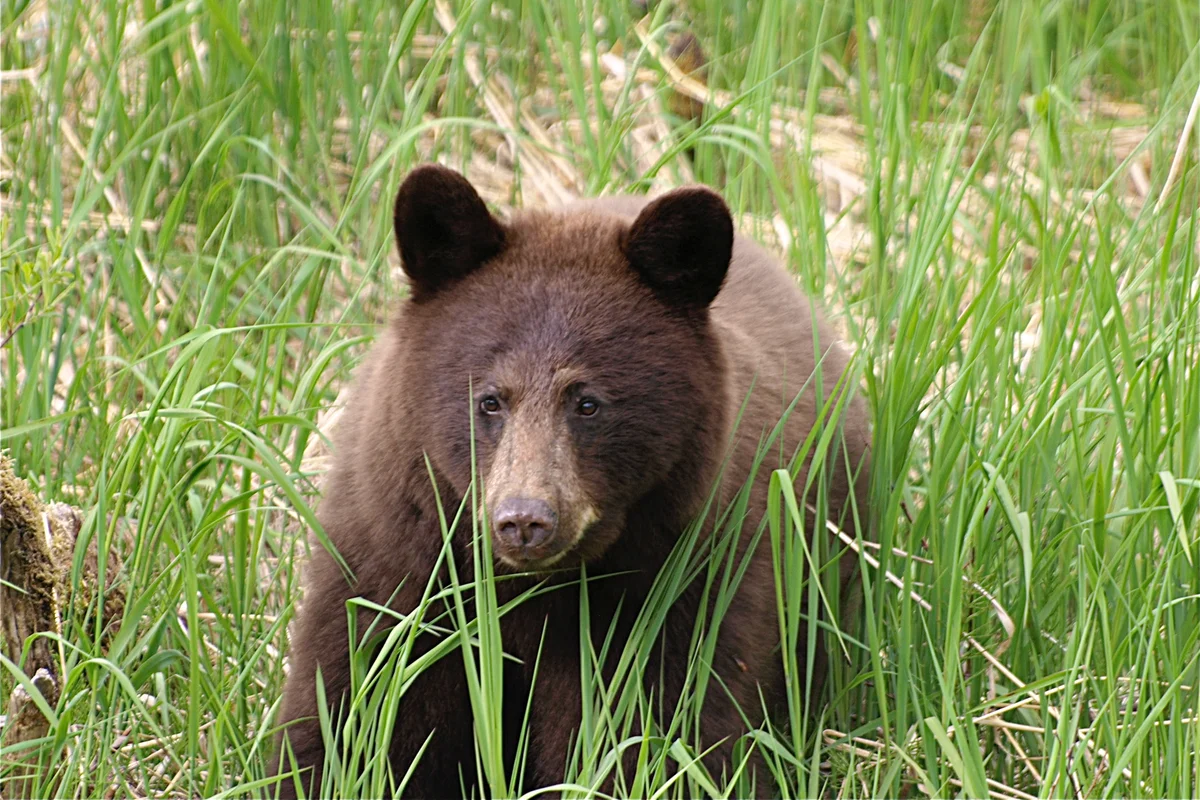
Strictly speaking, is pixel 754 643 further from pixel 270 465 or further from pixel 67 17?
pixel 67 17

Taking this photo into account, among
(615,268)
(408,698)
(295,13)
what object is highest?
(295,13)

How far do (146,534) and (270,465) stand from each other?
50cm

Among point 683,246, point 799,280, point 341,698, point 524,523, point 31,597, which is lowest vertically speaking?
point 341,698

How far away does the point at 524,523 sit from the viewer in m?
3.01

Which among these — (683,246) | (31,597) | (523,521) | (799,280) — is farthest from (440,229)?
(799,280)

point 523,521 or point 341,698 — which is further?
point 341,698

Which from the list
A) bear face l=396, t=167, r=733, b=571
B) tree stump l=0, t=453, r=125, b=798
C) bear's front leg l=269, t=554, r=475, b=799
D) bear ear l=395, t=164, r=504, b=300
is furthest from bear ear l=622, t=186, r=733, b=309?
tree stump l=0, t=453, r=125, b=798

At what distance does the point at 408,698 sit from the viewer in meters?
3.64

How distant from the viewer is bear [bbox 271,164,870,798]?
330 cm

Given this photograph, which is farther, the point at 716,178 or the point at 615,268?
the point at 716,178

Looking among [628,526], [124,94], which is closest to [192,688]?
[628,526]

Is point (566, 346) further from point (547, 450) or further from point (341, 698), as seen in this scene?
point (341, 698)

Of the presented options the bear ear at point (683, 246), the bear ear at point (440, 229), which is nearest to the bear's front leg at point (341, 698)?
the bear ear at point (440, 229)

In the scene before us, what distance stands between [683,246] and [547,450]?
Answer: 60 cm
